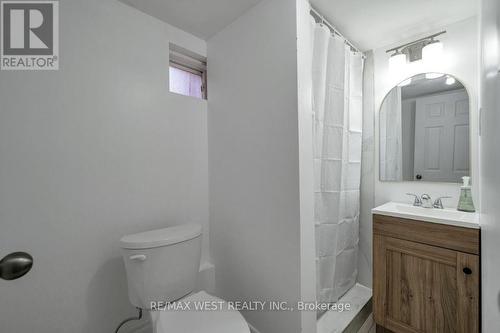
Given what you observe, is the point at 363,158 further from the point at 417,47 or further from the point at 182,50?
the point at 182,50

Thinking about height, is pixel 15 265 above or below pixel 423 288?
above

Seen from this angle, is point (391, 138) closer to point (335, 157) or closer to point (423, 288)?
point (335, 157)

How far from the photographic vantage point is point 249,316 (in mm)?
1328

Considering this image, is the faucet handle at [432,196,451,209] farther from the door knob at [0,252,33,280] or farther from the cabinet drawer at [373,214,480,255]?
the door knob at [0,252,33,280]

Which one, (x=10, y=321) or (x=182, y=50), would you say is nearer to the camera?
(x=10, y=321)

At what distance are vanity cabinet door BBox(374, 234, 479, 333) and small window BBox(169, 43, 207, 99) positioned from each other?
1.84 m

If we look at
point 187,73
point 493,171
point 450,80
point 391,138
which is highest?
point 187,73

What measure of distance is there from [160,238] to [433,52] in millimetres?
2252

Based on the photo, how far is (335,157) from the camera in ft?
4.76

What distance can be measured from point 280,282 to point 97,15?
1.91 m

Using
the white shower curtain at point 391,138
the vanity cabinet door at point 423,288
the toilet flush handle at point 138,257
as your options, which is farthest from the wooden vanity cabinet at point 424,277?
the toilet flush handle at point 138,257

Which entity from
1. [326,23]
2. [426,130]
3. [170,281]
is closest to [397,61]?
[426,130]

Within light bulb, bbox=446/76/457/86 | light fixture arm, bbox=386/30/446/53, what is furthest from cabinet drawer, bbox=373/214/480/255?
light fixture arm, bbox=386/30/446/53

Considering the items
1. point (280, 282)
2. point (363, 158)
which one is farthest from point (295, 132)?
point (363, 158)
